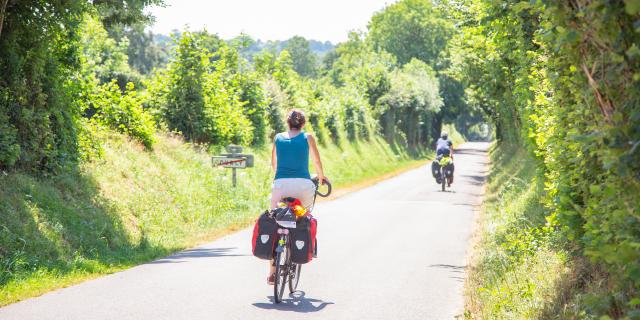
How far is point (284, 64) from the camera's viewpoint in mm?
41062

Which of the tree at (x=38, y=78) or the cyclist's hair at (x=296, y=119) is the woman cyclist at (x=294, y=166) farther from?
the tree at (x=38, y=78)

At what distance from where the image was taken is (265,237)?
880 cm

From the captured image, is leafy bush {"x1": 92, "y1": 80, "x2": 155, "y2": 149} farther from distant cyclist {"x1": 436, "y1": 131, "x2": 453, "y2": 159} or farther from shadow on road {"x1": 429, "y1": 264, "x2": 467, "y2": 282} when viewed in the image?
distant cyclist {"x1": 436, "y1": 131, "x2": 453, "y2": 159}

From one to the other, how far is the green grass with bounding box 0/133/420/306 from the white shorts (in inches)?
124

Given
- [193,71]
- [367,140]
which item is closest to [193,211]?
[193,71]

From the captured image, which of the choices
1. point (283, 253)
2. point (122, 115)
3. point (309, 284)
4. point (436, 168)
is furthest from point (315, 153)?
point (436, 168)

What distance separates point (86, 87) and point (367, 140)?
3788cm

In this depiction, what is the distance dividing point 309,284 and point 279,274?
168cm

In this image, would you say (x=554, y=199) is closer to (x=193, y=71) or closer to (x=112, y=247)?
(x=112, y=247)

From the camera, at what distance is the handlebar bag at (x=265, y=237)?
28.8 feet

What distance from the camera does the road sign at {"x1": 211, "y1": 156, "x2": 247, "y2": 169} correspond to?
2067 centimetres

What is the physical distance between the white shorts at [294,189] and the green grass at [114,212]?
3147 mm

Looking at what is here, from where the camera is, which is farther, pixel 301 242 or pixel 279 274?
pixel 301 242

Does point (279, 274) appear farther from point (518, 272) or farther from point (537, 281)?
point (518, 272)
